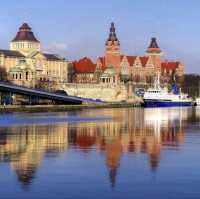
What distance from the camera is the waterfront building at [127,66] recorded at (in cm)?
9531

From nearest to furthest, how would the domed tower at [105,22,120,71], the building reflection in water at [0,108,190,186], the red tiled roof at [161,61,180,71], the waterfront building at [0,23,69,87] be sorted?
the building reflection in water at [0,108,190,186] < the waterfront building at [0,23,69,87] < the domed tower at [105,22,120,71] < the red tiled roof at [161,61,180,71]

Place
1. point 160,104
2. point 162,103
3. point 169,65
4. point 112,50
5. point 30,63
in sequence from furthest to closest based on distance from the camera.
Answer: point 169,65, point 112,50, point 30,63, point 162,103, point 160,104

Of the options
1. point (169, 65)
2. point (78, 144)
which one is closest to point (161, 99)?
point (169, 65)

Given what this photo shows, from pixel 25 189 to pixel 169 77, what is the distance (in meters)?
97.6

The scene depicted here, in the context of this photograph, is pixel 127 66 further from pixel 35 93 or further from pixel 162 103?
pixel 35 93

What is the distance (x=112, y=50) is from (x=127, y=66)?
767 cm

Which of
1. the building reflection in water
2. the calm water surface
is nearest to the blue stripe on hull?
the building reflection in water

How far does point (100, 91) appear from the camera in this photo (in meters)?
79.9

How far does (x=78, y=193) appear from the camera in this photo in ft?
37.0

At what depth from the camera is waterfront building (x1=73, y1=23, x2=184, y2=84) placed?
9531cm

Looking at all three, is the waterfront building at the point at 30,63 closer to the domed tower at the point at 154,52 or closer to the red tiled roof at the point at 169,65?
the domed tower at the point at 154,52

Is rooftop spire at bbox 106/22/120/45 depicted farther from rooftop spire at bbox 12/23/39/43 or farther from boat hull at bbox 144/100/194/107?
boat hull at bbox 144/100/194/107

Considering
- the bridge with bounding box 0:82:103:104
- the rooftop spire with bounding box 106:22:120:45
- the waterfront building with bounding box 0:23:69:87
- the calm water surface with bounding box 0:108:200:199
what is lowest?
the calm water surface with bounding box 0:108:200:199

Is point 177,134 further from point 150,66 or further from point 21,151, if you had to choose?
point 150,66
